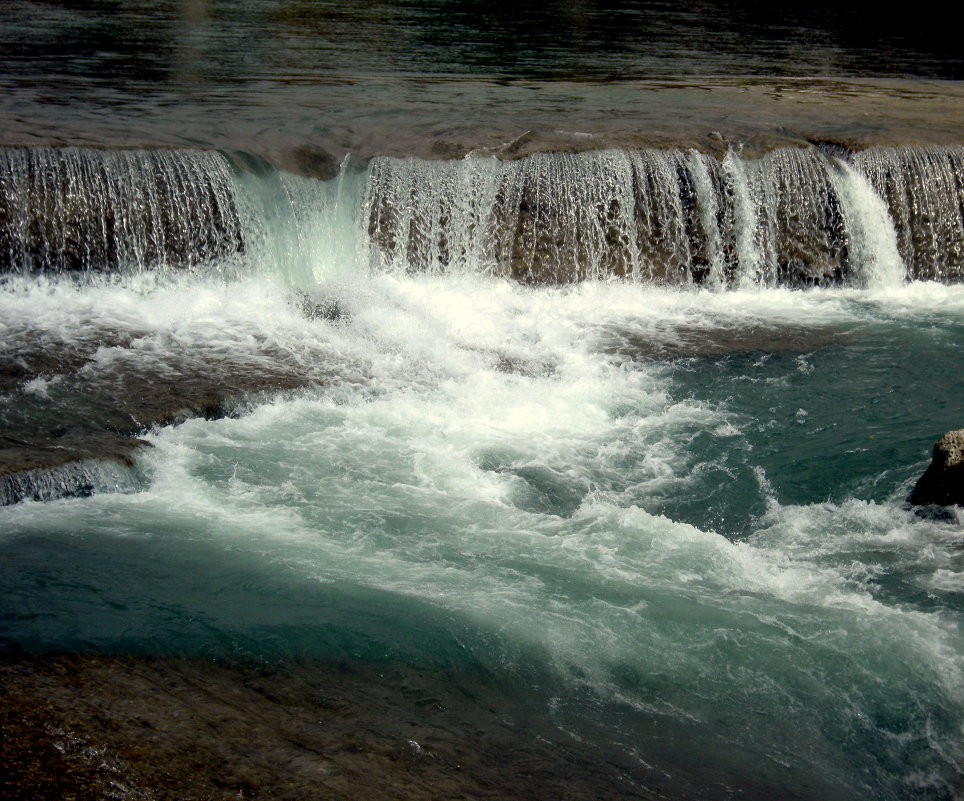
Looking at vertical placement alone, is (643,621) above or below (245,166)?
below

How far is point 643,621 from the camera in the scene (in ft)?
18.8

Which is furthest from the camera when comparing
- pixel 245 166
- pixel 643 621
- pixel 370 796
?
pixel 245 166

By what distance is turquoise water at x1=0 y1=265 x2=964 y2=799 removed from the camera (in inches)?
202

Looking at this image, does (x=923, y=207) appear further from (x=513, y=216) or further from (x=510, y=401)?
(x=510, y=401)

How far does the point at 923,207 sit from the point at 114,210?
28.0 feet

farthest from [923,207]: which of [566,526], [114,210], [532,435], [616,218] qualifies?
[114,210]

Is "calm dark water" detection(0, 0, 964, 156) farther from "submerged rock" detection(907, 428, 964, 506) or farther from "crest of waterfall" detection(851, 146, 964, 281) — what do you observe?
"submerged rock" detection(907, 428, 964, 506)

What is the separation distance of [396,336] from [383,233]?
2.07m

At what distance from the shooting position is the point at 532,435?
8.14 m

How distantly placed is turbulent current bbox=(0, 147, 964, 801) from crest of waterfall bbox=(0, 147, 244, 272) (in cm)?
3

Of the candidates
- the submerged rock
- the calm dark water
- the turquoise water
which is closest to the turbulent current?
the turquoise water

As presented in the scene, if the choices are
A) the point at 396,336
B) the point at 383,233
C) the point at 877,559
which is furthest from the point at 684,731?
the point at 383,233

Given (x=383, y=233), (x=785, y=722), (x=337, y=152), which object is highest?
(x=337, y=152)

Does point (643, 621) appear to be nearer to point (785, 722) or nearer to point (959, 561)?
point (785, 722)
